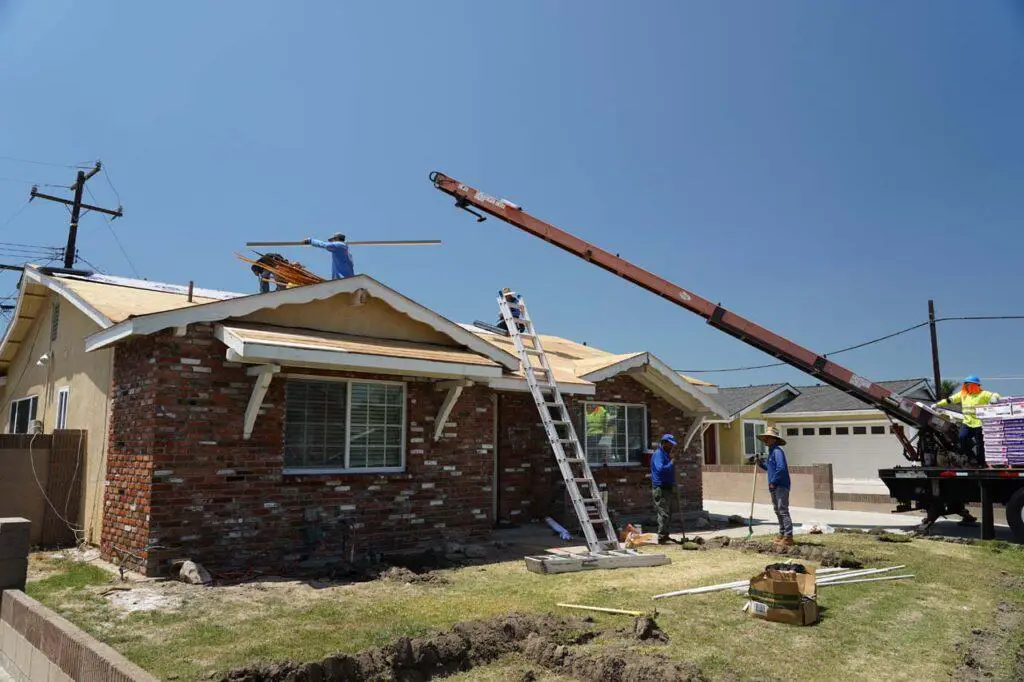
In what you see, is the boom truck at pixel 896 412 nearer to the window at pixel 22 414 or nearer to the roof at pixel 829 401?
the window at pixel 22 414

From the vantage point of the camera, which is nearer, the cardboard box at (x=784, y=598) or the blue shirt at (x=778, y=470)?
the cardboard box at (x=784, y=598)

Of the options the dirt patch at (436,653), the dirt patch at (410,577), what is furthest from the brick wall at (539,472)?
the dirt patch at (436,653)

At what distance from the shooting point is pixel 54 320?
12.8 m

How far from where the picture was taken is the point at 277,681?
4.86 meters

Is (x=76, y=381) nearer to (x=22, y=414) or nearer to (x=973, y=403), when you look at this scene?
(x=22, y=414)

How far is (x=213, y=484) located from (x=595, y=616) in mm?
5044

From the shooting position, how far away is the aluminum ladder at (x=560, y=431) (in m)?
10.3

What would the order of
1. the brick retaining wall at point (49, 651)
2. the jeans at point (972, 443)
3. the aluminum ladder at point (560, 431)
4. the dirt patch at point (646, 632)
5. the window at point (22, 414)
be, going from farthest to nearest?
the jeans at point (972, 443) < the window at point (22, 414) < the aluminum ladder at point (560, 431) < the dirt patch at point (646, 632) < the brick retaining wall at point (49, 651)

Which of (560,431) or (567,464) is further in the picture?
(560,431)

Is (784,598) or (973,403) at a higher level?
(973,403)

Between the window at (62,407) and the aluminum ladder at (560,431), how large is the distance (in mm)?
7380

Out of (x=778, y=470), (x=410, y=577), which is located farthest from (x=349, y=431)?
(x=778, y=470)

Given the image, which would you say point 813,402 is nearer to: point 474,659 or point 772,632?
point 772,632

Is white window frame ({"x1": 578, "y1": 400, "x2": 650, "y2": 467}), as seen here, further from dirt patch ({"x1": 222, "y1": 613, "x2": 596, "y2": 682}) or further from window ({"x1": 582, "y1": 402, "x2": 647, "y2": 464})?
dirt patch ({"x1": 222, "y1": 613, "x2": 596, "y2": 682})
